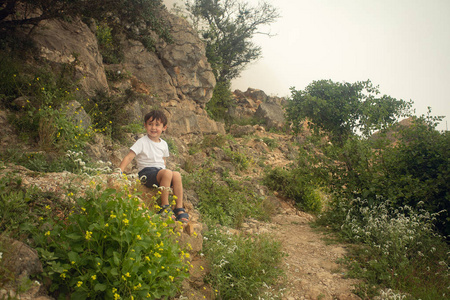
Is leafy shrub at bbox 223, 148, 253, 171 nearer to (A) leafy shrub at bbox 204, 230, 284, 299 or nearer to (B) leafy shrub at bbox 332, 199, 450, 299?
(B) leafy shrub at bbox 332, 199, 450, 299

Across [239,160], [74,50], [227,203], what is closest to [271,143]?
[239,160]

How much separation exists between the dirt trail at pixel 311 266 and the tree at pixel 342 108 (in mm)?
2650

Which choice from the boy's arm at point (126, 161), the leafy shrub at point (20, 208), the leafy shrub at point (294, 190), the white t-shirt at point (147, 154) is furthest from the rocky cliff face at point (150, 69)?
the leafy shrub at point (20, 208)

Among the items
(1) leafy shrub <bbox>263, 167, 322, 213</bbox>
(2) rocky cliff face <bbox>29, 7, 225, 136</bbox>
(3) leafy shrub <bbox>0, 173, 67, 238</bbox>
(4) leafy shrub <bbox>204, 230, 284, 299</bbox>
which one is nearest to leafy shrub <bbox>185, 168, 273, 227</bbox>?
(1) leafy shrub <bbox>263, 167, 322, 213</bbox>

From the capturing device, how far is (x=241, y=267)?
355 cm

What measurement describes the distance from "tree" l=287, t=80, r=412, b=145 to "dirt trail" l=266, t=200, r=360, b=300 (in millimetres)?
2650

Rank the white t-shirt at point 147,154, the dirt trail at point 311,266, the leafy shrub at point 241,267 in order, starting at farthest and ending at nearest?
the white t-shirt at point 147,154 < the dirt trail at point 311,266 < the leafy shrub at point 241,267

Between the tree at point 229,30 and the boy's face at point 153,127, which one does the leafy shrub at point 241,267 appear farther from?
the tree at point 229,30

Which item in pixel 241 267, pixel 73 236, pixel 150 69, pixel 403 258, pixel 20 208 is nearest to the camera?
pixel 73 236

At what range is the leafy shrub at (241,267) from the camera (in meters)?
3.24

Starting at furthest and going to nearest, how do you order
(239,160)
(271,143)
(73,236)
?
(271,143) < (239,160) < (73,236)

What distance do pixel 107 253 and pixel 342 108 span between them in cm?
643

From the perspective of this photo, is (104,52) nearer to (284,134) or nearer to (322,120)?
(322,120)

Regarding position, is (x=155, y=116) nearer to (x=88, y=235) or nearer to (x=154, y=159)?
(x=154, y=159)
